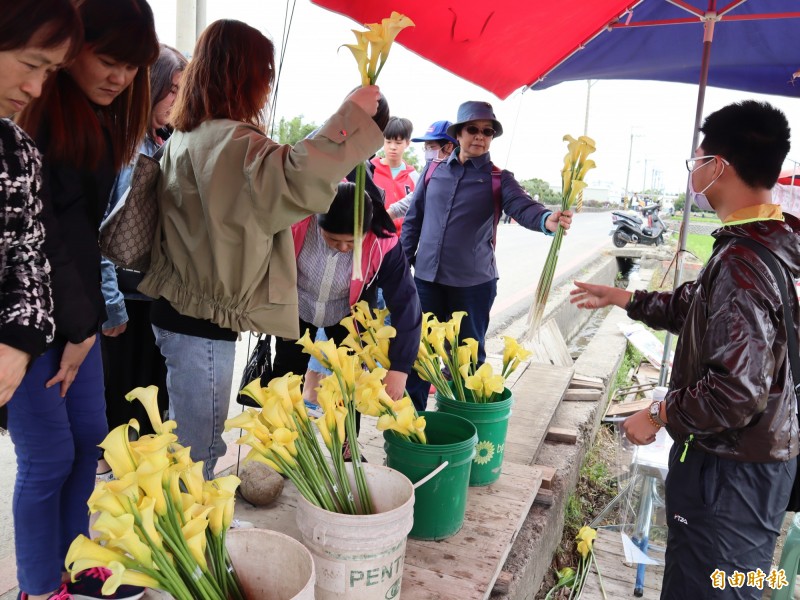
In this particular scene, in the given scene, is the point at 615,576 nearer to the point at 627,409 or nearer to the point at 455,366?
the point at 455,366

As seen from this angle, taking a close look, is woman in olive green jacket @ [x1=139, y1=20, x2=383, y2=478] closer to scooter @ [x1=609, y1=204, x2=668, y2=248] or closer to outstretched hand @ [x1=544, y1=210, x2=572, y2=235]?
outstretched hand @ [x1=544, y1=210, x2=572, y2=235]

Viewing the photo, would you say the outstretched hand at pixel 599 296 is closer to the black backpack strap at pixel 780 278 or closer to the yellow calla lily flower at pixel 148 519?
the black backpack strap at pixel 780 278

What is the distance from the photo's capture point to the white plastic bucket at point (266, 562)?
1.25 meters

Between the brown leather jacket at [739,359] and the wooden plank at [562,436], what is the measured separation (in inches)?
61.2

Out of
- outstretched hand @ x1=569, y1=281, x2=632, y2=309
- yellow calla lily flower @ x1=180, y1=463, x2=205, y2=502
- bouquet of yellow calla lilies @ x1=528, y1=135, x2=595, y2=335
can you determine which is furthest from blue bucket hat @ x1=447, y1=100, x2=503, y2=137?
yellow calla lily flower @ x1=180, y1=463, x2=205, y2=502

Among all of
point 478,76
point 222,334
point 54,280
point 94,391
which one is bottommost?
point 94,391

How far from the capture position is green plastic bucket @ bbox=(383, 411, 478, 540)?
1.76m

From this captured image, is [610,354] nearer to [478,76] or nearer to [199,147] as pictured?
[478,76]

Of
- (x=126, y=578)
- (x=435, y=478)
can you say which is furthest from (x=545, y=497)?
(x=126, y=578)

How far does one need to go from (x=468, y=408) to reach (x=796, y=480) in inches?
41.0

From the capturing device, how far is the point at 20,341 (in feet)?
3.79

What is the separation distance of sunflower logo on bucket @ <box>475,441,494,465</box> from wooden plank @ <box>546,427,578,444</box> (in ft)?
3.93

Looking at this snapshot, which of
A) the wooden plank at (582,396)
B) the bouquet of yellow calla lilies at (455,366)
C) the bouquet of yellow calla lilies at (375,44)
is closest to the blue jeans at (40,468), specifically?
the bouquet of yellow calla lilies at (375,44)

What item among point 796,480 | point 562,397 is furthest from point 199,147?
point 562,397
